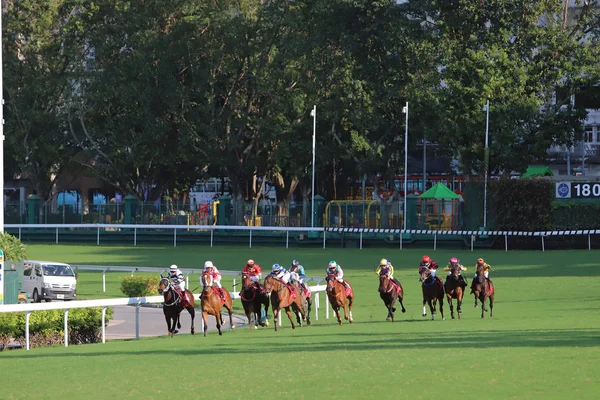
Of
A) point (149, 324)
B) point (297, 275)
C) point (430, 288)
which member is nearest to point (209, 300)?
point (297, 275)

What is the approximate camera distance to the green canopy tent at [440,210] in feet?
167

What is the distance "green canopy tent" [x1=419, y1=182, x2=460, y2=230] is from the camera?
50844 millimetres

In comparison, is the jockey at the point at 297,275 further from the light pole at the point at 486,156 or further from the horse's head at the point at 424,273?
the light pole at the point at 486,156

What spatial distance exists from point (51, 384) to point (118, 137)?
1987 inches

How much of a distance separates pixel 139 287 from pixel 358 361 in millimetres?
17996

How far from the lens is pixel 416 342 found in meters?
17.5

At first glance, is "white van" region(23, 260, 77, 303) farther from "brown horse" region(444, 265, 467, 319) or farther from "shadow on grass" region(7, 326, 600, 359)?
"shadow on grass" region(7, 326, 600, 359)

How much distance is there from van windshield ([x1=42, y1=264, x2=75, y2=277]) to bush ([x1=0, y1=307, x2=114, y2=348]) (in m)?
11.3

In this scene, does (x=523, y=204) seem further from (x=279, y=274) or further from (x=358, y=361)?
(x=358, y=361)

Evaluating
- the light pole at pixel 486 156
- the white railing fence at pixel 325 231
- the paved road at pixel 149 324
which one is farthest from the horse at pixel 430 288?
the light pole at pixel 486 156

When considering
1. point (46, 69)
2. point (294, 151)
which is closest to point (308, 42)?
point (294, 151)

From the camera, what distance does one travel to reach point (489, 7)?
53.6 m

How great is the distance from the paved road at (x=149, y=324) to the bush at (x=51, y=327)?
1.17 m

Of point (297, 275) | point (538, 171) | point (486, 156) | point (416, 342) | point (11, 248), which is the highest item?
point (486, 156)
